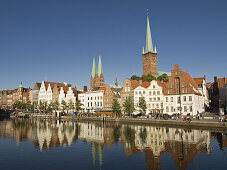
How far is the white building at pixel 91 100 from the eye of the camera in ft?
326

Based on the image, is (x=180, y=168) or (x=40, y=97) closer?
(x=180, y=168)

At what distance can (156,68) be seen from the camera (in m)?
184

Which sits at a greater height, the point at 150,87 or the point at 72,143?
the point at 150,87

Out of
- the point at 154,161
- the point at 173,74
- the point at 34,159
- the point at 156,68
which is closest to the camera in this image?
the point at 154,161

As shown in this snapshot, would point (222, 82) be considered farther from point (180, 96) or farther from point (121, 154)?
point (121, 154)

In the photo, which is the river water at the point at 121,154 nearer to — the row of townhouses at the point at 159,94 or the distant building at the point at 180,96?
the row of townhouses at the point at 159,94

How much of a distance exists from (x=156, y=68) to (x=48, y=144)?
512ft

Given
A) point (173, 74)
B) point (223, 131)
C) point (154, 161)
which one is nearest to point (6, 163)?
point (154, 161)

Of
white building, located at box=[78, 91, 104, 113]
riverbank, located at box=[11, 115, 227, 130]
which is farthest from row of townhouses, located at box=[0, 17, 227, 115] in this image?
riverbank, located at box=[11, 115, 227, 130]

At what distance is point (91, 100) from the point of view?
338ft

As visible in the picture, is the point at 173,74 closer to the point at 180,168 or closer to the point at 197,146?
the point at 197,146

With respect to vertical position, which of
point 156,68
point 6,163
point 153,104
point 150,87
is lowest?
point 6,163

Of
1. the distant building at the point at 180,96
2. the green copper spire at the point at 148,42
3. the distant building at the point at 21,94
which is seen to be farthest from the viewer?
the green copper spire at the point at 148,42

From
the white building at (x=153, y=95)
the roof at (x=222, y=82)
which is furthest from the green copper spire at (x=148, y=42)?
the white building at (x=153, y=95)
